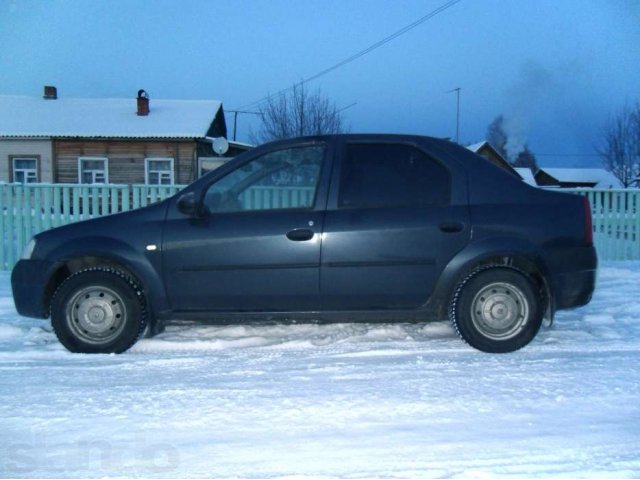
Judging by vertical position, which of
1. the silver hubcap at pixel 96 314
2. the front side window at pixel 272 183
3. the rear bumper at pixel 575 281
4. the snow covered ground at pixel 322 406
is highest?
the front side window at pixel 272 183

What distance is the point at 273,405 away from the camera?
3.70 meters

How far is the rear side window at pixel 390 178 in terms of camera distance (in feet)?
15.5

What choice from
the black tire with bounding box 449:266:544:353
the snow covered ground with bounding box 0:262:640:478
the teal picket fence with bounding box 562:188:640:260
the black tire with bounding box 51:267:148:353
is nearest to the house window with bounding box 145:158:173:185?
the teal picket fence with bounding box 562:188:640:260

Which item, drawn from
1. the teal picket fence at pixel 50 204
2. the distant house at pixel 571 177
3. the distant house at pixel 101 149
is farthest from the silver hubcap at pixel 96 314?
the distant house at pixel 571 177

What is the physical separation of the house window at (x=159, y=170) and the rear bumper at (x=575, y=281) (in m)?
20.7

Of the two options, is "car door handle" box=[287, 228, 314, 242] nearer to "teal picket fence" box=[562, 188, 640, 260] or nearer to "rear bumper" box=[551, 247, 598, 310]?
"rear bumper" box=[551, 247, 598, 310]

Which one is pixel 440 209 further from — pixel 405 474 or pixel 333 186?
pixel 405 474

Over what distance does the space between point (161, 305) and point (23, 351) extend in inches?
49.9

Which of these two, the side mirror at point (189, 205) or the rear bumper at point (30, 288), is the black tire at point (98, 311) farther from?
the side mirror at point (189, 205)

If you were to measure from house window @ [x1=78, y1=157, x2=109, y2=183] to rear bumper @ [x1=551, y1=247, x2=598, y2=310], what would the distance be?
2175 cm

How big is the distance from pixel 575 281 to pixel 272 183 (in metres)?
2.56

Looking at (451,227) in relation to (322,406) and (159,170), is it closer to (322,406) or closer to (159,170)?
(322,406)

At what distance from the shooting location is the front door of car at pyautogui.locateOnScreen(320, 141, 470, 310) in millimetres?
4625

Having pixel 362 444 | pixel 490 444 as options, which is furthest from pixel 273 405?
pixel 490 444
